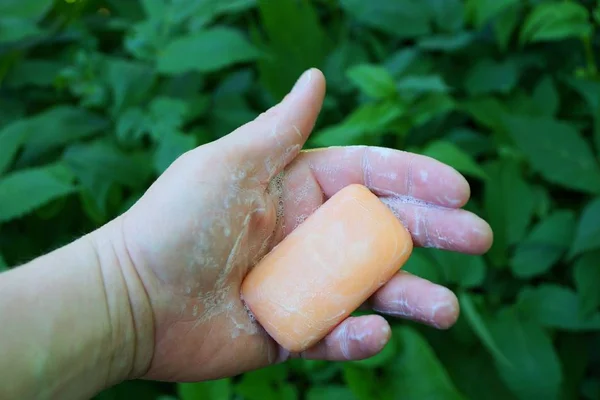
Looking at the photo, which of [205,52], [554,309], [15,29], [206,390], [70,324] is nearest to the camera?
[70,324]

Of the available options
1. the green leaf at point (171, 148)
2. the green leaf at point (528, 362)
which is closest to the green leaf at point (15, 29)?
the green leaf at point (171, 148)

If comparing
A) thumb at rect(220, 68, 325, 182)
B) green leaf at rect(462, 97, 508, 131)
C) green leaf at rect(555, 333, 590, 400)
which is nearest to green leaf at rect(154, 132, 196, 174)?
thumb at rect(220, 68, 325, 182)

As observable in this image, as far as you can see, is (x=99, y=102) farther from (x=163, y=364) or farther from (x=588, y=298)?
(x=588, y=298)

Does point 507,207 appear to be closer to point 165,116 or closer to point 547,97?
point 547,97

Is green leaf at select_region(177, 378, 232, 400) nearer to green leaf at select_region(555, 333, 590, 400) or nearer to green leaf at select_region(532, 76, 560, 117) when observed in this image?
green leaf at select_region(555, 333, 590, 400)

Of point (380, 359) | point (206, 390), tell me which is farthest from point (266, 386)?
point (380, 359)

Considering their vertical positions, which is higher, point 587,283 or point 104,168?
point 104,168

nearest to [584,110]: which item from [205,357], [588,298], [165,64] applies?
[588,298]

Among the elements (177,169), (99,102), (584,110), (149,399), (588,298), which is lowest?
(149,399)
